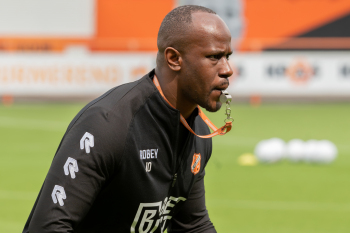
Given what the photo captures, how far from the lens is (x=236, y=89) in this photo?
1941 centimetres

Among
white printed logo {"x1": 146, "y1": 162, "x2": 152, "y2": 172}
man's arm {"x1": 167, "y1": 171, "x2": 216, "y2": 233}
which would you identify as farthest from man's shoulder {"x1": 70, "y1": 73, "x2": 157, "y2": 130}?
man's arm {"x1": 167, "y1": 171, "x2": 216, "y2": 233}

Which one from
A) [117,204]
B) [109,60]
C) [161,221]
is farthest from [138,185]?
[109,60]

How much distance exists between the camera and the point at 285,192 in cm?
876

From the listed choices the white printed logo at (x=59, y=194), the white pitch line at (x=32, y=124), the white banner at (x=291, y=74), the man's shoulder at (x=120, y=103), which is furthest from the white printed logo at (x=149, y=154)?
the white banner at (x=291, y=74)

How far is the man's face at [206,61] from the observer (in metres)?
2.97

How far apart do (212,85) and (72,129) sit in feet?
2.34

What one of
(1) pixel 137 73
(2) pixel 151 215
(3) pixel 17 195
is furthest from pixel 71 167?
(1) pixel 137 73

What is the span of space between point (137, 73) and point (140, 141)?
53.9 feet

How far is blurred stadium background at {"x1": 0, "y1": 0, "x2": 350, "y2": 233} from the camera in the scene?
27.0ft

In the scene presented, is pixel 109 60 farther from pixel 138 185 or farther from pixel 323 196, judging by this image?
pixel 138 185

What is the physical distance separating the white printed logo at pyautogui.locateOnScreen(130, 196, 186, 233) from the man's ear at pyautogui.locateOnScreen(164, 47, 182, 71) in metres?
0.70

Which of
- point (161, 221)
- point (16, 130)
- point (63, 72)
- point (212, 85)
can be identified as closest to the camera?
point (212, 85)

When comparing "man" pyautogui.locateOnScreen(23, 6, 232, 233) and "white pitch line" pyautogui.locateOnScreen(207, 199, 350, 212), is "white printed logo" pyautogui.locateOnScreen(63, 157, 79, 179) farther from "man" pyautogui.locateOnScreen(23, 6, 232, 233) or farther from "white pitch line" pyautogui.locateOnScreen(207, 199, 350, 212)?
"white pitch line" pyautogui.locateOnScreen(207, 199, 350, 212)

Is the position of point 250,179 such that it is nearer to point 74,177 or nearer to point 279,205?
point 279,205
